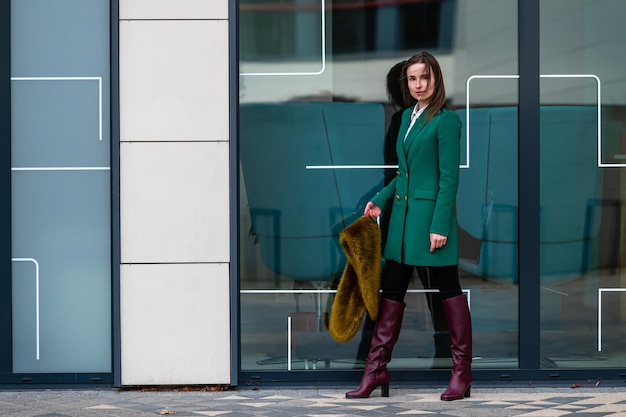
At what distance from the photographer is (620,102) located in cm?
789

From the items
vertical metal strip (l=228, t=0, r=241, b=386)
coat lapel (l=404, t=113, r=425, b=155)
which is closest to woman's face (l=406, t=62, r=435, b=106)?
coat lapel (l=404, t=113, r=425, b=155)

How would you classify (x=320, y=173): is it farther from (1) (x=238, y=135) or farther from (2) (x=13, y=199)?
(2) (x=13, y=199)

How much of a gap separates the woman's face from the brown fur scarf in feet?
2.53

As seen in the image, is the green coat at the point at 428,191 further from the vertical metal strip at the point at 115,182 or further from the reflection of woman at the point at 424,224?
the vertical metal strip at the point at 115,182

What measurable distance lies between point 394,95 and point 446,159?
81cm

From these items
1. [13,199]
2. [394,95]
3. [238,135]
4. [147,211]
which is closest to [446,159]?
[394,95]

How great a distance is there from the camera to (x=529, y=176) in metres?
7.84

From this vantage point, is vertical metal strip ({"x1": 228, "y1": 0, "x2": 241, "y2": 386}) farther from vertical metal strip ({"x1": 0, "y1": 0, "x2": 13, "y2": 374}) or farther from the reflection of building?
vertical metal strip ({"x1": 0, "y1": 0, "x2": 13, "y2": 374})

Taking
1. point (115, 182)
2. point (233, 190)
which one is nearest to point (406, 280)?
point (233, 190)

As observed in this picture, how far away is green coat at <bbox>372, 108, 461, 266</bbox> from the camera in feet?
23.7

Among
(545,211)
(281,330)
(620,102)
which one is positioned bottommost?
(281,330)

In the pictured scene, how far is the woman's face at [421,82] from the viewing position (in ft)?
24.1

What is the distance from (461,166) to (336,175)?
2.54 feet

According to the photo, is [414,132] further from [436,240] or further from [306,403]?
[306,403]
